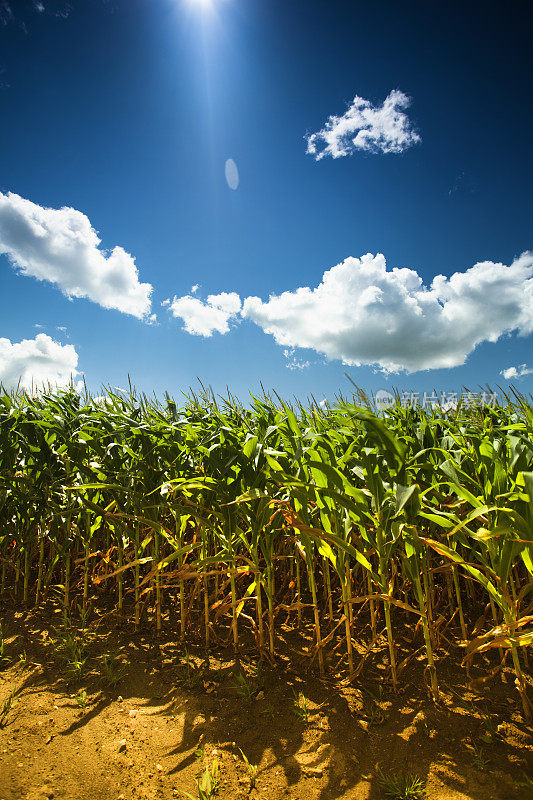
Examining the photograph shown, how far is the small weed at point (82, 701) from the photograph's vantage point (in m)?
2.30

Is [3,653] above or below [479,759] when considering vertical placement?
above

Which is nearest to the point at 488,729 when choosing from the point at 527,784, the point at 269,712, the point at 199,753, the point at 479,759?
the point at 479,759

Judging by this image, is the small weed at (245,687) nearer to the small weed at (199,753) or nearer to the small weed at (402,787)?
the small weed at (199,753)

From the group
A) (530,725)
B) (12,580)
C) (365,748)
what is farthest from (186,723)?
(12,580)

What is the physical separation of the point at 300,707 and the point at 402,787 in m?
0.63

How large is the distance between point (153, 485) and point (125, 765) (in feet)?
5.29

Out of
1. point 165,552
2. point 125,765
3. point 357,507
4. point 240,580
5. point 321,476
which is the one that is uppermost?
point 321,476

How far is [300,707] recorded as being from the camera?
2.15 metres

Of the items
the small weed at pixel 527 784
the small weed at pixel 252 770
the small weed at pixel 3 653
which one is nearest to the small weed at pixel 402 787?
the small weed at pixel 527 784

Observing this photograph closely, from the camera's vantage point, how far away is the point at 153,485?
306 centimetres

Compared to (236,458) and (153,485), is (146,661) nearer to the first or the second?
(153,485)

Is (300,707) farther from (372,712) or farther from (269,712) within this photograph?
(372,712)

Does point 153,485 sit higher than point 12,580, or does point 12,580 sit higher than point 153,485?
point 153,485

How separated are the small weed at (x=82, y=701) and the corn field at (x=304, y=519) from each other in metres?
0.70
